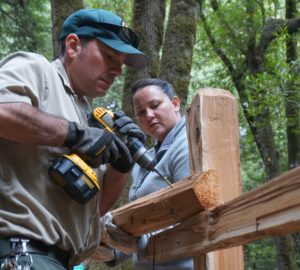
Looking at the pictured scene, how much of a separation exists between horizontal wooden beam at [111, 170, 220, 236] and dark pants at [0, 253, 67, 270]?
2.04 feet

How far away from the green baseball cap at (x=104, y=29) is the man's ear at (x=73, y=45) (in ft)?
0.09

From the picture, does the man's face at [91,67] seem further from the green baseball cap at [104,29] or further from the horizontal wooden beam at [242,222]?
the horizontal wooden beam at [242,222]

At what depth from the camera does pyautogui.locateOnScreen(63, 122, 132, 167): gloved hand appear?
7.23ft

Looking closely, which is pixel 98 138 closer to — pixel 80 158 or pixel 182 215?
pixel 80 158

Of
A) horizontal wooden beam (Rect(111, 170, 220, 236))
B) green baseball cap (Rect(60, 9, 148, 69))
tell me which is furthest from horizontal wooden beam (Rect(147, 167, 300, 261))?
green baseball cap (Rect(60, 9, 148, 69))

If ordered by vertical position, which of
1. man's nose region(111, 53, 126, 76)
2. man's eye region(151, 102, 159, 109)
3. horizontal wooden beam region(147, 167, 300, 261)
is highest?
man's eye region(151, 102, 159, 109)

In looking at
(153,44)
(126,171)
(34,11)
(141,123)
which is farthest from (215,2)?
(126,171)

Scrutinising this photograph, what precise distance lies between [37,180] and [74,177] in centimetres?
16

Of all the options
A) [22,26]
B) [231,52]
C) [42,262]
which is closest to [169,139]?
[42,262]

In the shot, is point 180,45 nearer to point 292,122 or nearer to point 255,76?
point 292,122

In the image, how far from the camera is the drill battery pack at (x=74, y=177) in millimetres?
2184

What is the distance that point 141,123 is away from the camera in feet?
11.0

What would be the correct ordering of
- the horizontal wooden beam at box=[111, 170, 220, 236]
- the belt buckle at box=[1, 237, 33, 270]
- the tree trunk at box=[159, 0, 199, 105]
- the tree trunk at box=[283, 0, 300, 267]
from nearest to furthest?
the belt buckle at box=[1, 237, 33, 270] < the horizontal wooden beam at box=[111, 170, 220, 236] < the tree trunk at box=[159, 0, 199, 105] < the tree trunk at box=[283, 0, 300, 267]

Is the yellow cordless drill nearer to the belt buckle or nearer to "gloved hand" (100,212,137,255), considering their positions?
the belt buckle
